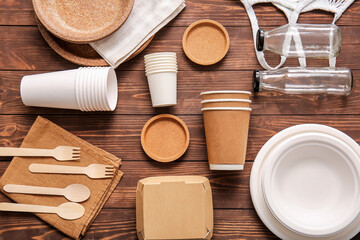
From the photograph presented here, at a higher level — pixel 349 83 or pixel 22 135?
pixel 349 83

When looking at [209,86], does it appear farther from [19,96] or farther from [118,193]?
[19,96]

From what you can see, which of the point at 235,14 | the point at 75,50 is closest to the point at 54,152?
the point at 75,50

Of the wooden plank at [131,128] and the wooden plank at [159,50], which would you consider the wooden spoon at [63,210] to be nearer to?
the wooden plank at [131,128]

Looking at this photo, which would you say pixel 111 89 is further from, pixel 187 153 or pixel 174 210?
pixel 174 210

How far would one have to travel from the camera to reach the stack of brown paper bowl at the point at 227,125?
3.23 ft

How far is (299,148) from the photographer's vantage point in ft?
3.41

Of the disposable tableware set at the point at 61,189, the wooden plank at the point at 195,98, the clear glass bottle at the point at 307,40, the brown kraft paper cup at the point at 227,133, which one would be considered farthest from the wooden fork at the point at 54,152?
the clear glass bottle at the point at 307,40

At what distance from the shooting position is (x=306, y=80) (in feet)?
3.62

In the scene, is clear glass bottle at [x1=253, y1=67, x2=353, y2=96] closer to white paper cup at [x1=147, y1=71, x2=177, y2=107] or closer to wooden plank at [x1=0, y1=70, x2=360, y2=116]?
wooden plank at [x1=0, y1=70, x2=360, y2=116]

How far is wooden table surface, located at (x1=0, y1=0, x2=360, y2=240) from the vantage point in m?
1.12

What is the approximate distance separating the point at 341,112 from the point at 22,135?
1.00m

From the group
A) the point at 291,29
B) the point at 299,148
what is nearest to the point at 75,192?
the point at 299,148

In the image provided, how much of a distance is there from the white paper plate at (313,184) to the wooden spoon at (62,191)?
54cm

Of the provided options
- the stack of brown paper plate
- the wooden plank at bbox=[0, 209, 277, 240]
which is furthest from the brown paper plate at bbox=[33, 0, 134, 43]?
the wooden plank at bbox=[0, 209, 277, 240]
